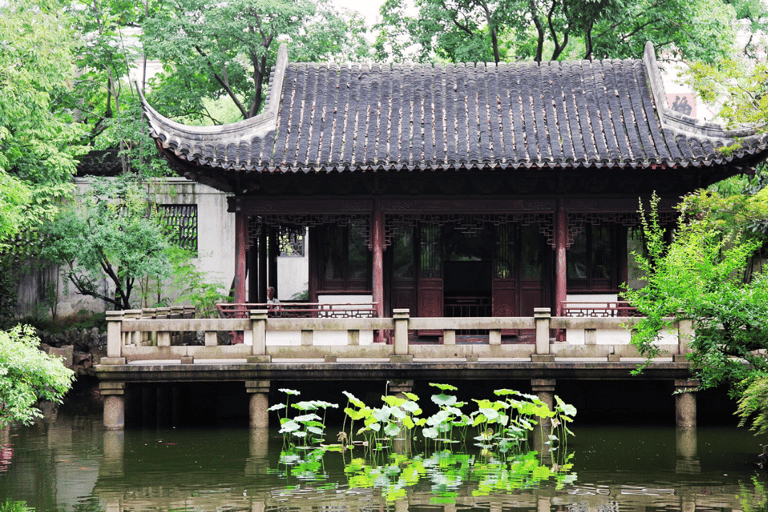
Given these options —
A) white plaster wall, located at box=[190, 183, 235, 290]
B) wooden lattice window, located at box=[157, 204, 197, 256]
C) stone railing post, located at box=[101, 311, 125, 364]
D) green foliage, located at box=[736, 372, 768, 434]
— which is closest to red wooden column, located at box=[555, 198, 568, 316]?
green foliage, located at box=[736, 372, 768, 434]

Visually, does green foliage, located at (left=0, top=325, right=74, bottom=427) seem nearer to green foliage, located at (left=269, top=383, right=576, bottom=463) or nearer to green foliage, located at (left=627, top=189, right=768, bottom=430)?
green foliage, located at (left=269, top=383, right=576, bottom=463)

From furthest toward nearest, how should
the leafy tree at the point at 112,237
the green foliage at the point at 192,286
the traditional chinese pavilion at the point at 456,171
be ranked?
the green foliage at the point at 192,286 < the leafy tree at the point at 112,237 < the traditional chinese pavilion at the point at 456,171

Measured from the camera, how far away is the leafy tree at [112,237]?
653 inches

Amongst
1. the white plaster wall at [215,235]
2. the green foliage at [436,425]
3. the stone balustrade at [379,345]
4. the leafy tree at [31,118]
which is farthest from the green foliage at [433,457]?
the white plaster wall at [215,235]

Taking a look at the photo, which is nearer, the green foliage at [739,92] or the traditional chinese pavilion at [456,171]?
the green foliage at [739,92]

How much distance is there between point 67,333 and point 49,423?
548 cm

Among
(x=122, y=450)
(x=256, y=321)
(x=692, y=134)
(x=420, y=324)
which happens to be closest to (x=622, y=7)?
(x=692, y=134)

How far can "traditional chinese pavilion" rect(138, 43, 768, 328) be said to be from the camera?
525 inches

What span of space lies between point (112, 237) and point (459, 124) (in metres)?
7.30

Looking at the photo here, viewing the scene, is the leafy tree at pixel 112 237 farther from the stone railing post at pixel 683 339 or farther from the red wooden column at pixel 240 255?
the stone railing post at pixel 683 339

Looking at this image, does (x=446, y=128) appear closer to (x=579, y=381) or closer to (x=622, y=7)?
(x=579, y=381)

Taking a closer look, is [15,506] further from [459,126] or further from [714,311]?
[459,126]

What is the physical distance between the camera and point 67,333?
725 inches

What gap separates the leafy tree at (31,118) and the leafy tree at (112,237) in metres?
0.60
